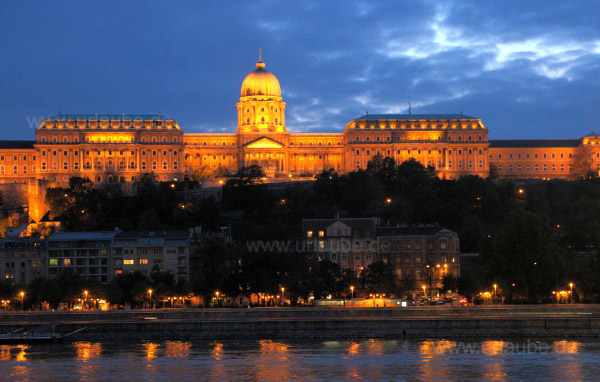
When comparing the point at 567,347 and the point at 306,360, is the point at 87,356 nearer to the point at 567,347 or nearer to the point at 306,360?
the point at 306,360

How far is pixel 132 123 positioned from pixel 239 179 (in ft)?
107

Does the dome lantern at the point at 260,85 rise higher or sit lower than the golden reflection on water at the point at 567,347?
higher

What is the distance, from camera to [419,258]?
9912 centimetres

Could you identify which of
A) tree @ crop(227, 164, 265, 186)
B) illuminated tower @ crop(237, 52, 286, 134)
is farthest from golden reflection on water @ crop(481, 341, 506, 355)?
illuminated tower @ crop(237, 52, 286, 134)

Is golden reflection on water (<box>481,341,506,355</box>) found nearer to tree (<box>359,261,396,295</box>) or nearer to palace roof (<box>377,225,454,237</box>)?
tree (<box>359,261,396,295</box>)

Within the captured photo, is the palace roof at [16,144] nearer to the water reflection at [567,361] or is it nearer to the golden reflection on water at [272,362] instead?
the golden reflection on water at [272,362]

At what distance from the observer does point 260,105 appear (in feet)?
573

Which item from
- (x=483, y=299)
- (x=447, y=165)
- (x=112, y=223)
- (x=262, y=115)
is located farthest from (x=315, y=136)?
A: (x=483, y=299)

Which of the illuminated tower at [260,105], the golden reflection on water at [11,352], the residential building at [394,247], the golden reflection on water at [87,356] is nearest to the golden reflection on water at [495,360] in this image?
the golden reflection on water at [87,356]

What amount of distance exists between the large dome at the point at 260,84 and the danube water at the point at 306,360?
350 feet

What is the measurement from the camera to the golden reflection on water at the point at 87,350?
65312 mm

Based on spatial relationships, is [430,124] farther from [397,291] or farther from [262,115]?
[397,291]

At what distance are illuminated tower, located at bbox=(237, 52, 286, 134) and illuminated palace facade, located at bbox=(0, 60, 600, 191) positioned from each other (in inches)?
5.7

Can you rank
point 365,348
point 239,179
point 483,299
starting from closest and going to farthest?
point 365,348 < point 483,299 < point 239,179
